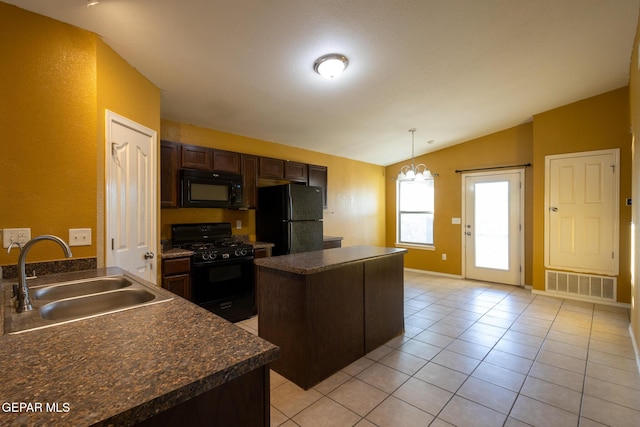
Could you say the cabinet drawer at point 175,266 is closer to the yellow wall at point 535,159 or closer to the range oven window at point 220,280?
the range oven window at point 220,280

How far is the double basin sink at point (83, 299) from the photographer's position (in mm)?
1219

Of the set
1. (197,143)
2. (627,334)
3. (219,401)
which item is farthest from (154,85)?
(627,334)

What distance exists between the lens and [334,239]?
16.3 ft

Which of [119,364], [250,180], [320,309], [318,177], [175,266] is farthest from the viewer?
[318,177]

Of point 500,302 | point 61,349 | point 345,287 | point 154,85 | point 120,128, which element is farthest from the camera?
point 500,302

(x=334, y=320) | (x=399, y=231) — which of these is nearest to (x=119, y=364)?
(x=334, y=320)

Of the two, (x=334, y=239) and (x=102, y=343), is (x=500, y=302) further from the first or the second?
(x=102, y=343)

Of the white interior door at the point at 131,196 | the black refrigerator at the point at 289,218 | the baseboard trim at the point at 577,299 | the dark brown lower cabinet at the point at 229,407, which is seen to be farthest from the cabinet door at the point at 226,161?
the baseboard trim at the point at 577,299

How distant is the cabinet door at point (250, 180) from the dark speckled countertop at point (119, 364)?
2.92 meters

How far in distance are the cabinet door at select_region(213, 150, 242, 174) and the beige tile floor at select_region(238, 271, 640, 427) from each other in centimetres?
191

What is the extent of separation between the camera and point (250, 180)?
404cm

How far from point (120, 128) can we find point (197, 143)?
151cm

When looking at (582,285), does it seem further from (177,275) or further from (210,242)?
(177,275)

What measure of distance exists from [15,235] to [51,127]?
2.25ft
